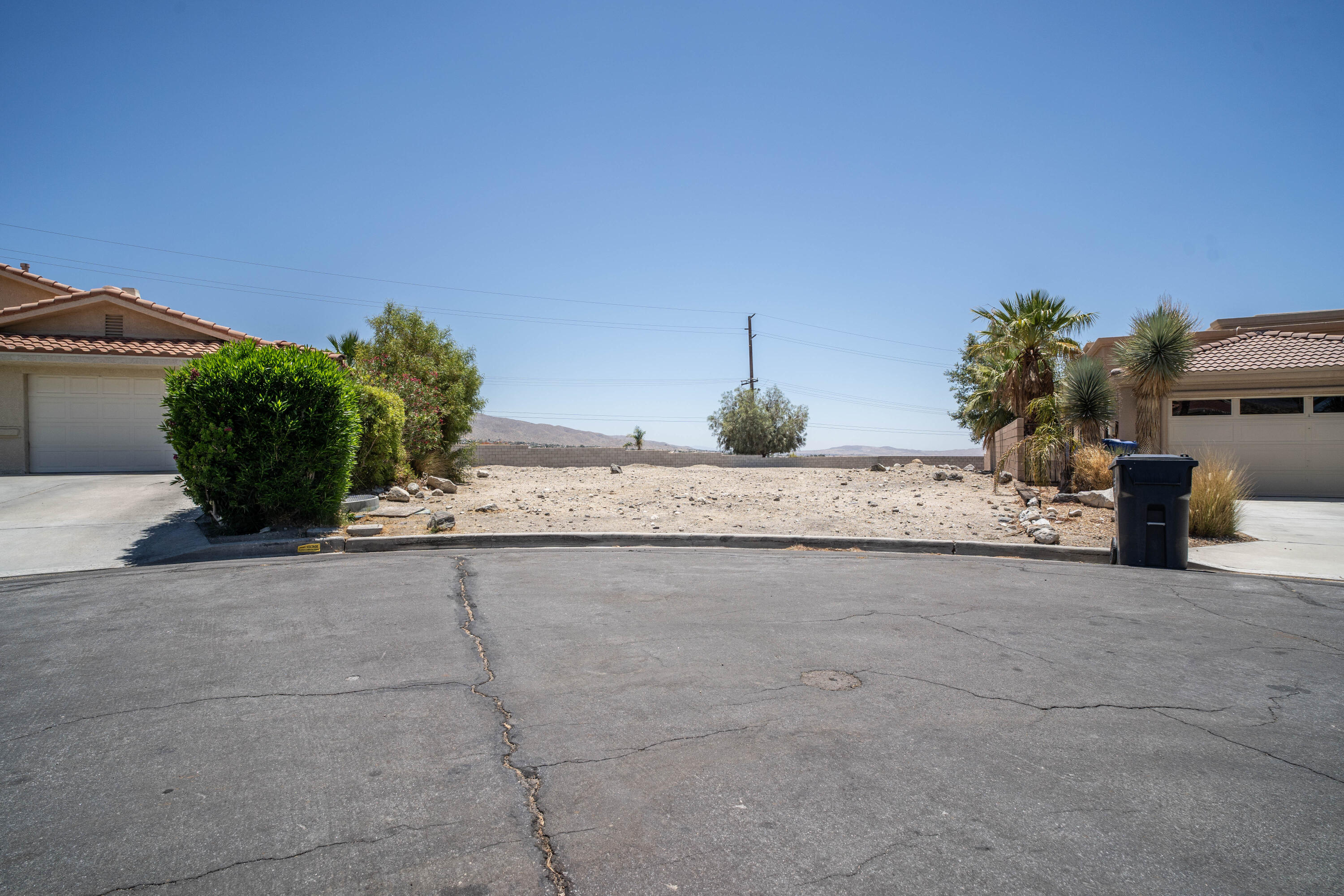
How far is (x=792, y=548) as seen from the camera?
9.93 meters

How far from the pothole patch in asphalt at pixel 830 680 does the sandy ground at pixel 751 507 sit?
6.26 metres

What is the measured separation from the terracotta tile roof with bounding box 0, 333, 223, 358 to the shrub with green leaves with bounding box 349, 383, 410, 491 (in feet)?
22.9

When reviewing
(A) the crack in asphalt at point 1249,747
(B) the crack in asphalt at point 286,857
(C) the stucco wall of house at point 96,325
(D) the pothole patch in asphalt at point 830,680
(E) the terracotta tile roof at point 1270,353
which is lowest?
(A) the crack in asphalt at point 1249,747

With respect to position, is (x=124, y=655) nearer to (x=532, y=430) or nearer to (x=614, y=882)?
(x=614, y=882)

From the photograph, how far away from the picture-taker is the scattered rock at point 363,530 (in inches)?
390

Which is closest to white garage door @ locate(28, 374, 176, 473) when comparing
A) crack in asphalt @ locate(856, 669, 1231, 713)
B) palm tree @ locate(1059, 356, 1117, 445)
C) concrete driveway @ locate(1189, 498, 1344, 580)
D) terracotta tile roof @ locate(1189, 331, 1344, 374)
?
crack in asphalt @ locate(856, 669, 1231, 713)

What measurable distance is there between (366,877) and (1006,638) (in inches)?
175

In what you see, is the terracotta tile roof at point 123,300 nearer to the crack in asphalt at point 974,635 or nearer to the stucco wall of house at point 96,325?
the stucco wall of house at point 96,325

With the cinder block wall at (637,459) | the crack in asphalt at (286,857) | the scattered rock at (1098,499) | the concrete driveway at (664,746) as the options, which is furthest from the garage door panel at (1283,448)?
the crack in asphalt at (286,857)

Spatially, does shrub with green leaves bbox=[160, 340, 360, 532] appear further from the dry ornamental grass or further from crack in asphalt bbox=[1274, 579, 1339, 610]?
the dry ornamental grass

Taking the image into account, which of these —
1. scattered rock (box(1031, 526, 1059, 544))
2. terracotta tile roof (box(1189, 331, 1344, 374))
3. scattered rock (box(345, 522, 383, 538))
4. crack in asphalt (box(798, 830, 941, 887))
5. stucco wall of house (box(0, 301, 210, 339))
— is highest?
stucco wall of house (box(0, 301, 210, 339))

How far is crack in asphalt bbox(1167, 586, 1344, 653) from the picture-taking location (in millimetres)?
5309

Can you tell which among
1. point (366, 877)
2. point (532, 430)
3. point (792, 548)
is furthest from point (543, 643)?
point (532, 430)

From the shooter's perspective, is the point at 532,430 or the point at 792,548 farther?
the point at 532,430
